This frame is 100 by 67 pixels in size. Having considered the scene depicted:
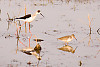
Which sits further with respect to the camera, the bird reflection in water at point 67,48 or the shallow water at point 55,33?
the bird reflection in water at point 67,48

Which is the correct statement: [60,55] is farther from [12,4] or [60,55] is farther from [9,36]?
[12,4]

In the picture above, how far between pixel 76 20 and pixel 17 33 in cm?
377

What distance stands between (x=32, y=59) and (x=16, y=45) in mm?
1453

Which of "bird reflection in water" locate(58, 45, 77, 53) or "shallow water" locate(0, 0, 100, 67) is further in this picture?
"bird reflection in water" locate(58, 45, 77, 53)

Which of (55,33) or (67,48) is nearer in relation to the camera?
(67,48)

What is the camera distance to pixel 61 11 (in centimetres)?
1441

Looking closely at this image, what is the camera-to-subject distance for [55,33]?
1012 centimetres

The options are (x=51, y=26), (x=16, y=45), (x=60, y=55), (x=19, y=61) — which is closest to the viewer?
(x=19, y=61)

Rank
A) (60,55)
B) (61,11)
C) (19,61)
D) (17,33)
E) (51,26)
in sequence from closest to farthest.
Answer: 1. (19,61)
2. (60,55)
3. (17,33)
4. (51,26)
5. (61,11)

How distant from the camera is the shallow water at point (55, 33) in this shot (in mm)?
7011

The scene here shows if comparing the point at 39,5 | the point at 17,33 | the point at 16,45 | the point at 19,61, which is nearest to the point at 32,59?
the point at 19,61

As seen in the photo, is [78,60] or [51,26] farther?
[51,26]

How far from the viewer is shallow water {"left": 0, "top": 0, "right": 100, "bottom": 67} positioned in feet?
23.0

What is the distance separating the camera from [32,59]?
7039mm
